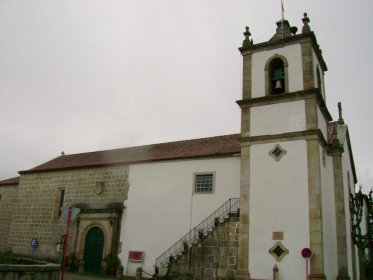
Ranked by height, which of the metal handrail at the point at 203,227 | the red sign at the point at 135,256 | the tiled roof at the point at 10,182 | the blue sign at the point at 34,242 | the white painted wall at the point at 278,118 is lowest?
the red sign at the point at 135,256

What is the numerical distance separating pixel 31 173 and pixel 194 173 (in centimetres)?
1250

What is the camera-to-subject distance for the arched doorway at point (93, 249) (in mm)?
20062

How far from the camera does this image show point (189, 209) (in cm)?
1794

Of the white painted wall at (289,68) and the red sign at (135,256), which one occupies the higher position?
the white painted wall at (289,68)

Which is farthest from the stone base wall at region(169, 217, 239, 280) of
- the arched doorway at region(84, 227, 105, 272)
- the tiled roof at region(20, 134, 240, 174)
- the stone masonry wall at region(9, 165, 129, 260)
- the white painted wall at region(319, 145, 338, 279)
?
the stone masonry wall at region(9, 165, 129, 260)

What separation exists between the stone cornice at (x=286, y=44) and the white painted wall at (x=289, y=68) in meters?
0.18

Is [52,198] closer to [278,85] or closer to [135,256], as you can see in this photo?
[135,256]

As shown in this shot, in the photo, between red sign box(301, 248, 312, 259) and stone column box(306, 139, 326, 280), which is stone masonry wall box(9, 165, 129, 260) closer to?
stone column box(306, 139, 326, 280)

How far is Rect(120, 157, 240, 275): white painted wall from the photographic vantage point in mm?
17547

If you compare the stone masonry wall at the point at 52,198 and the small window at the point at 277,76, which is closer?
the small window at the point at 277,76

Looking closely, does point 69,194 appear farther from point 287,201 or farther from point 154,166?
point 287,201

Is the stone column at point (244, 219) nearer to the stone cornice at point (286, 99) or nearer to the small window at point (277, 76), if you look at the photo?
the stone cornice at point (286, 99)

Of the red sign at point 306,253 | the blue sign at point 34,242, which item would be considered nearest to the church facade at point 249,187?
the red sign at point 306,253

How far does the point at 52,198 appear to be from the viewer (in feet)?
76.7
